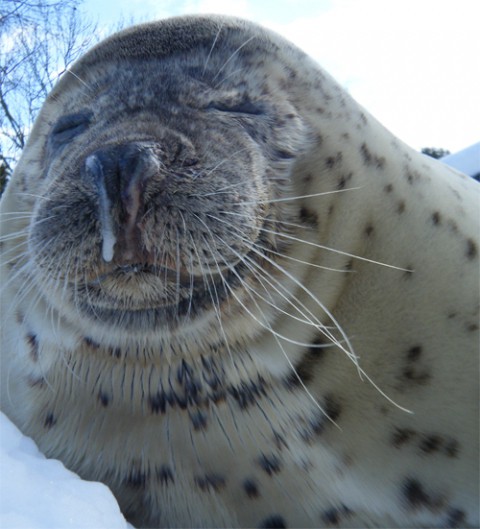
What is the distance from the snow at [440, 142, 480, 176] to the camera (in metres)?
5.82

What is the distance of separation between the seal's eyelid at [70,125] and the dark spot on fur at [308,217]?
2.25 feet

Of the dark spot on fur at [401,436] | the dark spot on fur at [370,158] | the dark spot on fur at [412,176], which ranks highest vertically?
the dark spot on fur at [370,158]

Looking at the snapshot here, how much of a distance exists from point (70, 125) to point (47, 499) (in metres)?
1.11

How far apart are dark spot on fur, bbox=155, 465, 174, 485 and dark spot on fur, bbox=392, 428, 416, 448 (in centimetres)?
58

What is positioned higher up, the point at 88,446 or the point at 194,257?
the point at 194,257

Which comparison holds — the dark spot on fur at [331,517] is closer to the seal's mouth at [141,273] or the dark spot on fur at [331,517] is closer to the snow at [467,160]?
the seal's mouth at [141,273]

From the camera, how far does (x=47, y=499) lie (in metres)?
1.15

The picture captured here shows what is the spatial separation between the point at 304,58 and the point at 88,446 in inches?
54.2

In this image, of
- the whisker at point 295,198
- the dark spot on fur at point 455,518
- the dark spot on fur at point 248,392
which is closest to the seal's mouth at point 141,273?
the whisker at point 295,198

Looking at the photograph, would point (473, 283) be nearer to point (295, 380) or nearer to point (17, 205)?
point (295, 380)

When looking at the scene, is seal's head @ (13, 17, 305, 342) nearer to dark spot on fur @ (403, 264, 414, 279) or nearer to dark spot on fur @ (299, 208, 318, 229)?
dark spot on fur @ (299, 208, 318, 229)

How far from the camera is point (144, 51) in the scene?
68.7 inches

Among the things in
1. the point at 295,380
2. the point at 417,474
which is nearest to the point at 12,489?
the point at 295,380

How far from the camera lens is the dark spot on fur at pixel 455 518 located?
149 centimetres
